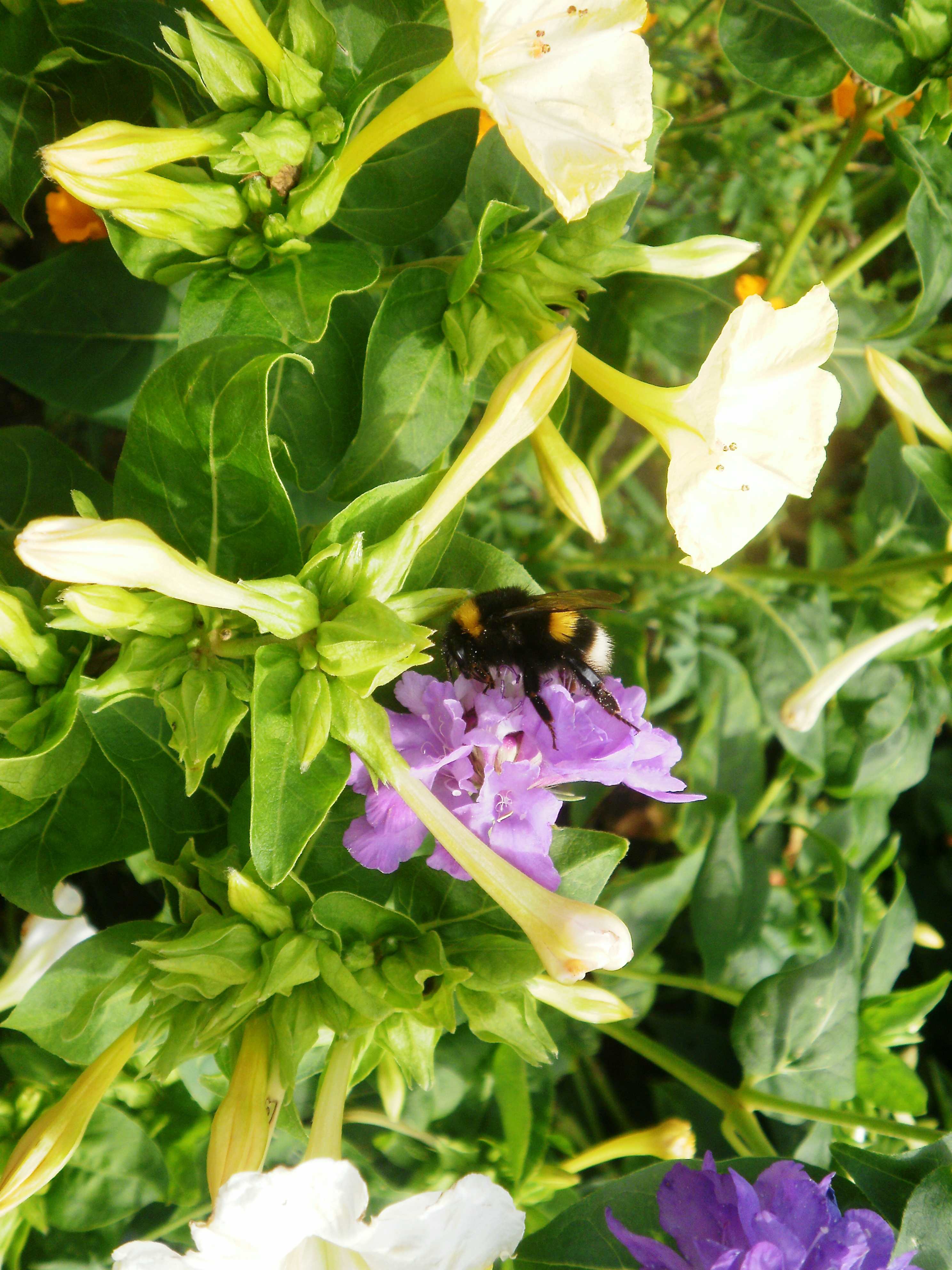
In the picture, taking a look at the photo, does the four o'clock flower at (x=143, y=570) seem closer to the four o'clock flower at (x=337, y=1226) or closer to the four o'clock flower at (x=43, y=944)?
the four o'clock flower at (x=337, y=1226)

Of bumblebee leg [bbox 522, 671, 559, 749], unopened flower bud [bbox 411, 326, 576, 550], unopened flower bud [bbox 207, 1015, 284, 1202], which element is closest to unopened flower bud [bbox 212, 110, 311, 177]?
unopened flower bud [bbox 411, 326, 576, 550]

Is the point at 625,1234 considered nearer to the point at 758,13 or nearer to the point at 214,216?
the point at 214,216

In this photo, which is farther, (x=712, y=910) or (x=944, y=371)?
(x=944, y=371)

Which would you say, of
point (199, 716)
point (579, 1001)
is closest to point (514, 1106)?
point (579, 1001)

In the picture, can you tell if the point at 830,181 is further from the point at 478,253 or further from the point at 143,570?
the point at 143,570

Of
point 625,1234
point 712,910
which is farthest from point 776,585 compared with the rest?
point 625,1234

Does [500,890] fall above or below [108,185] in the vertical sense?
below
